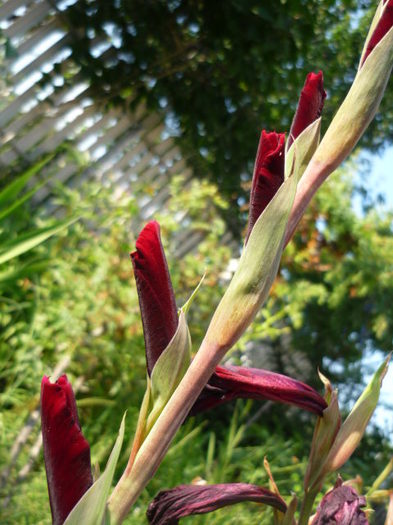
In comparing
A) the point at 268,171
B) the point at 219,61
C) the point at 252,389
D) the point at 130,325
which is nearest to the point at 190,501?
the point at 252,389

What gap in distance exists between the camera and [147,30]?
3.00 metres

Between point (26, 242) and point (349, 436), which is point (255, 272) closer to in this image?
point (349, 436)

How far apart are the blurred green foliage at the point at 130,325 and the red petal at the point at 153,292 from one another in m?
1.08

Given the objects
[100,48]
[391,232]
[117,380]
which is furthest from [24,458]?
[391,232]

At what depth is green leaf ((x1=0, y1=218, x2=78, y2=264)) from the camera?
72.4 inches

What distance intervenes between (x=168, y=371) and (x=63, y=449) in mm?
58

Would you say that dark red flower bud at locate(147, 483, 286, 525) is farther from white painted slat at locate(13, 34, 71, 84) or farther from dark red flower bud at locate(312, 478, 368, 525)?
white painted slat at locate(13, 34, 71, 84)

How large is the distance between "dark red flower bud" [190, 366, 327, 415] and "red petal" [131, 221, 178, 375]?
0.14 feet

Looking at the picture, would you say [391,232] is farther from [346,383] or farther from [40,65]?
[40,65]

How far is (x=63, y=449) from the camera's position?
0.31 metres

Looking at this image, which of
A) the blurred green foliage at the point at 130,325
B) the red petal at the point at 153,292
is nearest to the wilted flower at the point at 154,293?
the red petal at the point at 153,292

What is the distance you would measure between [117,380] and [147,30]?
1.52 metres

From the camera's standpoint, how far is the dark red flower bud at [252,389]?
372 mm

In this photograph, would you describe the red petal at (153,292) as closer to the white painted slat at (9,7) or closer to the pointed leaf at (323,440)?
the pointed leaf at (323,440)
